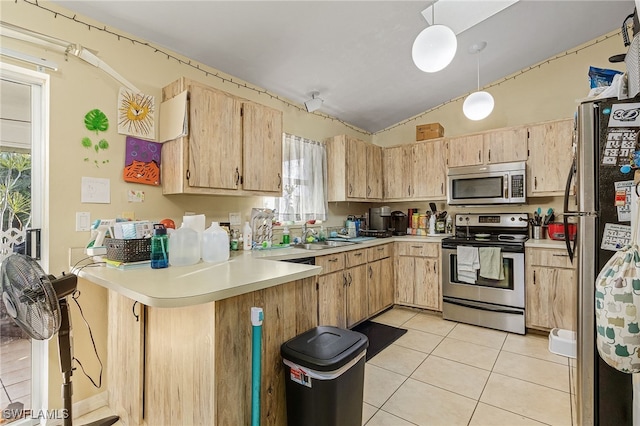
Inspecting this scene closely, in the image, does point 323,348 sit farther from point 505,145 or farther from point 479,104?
point 505,145

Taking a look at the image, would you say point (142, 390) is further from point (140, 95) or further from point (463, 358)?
point (463, 358)

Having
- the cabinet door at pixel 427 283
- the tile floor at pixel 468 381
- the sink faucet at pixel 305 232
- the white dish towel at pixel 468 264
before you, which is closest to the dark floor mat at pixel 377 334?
the tile floor at pixel 468 381

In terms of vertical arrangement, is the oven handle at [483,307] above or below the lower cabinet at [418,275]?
below

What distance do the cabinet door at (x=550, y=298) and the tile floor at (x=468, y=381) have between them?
214 mm

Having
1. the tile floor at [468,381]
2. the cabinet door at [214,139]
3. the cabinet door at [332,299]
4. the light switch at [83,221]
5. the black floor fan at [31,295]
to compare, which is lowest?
the tile floor at [468,381]

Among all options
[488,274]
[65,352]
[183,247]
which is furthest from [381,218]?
[65,352]

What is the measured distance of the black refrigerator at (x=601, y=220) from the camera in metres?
1.41

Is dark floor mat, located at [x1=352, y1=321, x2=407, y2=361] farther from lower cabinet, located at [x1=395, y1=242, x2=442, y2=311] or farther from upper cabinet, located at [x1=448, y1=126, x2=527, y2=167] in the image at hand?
upper cabinet, located at [x1=448, y1=126, x2=527, y2=167]

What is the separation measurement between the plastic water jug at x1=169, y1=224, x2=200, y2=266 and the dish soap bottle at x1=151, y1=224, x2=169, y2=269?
0.16 ft

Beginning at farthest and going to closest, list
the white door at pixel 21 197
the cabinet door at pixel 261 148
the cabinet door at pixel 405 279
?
the cabinet door at pixel 405 279 < the cabinet door at pixel 261 148 < the white door at pixel 21 197

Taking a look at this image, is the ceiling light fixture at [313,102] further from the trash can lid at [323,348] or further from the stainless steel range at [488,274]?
the trash can lid at [323,348]

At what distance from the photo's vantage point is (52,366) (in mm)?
1825

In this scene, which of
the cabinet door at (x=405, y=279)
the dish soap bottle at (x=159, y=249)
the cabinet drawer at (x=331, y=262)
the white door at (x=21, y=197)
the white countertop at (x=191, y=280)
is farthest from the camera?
the cabinet door at (x=405, y=279)

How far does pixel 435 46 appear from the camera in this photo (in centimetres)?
195
